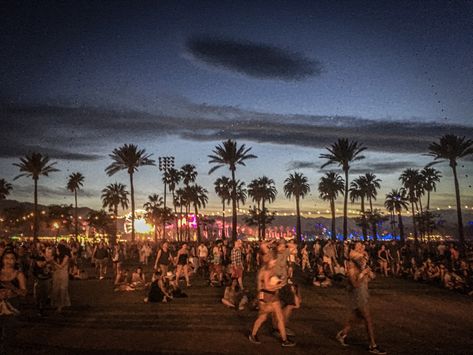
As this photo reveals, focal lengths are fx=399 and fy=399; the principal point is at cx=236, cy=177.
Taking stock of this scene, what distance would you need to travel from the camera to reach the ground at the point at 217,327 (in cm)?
739

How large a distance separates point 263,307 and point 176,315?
12.7 ft

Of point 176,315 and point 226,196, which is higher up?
point 226,196

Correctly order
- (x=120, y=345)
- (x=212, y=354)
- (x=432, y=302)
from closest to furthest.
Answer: (x=212, y=354)
(x=120, y=345)
(x=432, y=302)

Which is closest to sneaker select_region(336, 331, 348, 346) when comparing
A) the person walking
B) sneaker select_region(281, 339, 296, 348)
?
the person walking

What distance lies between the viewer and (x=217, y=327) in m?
9.18

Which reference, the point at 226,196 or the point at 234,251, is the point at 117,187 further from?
the point at 234,251

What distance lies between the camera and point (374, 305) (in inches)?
474

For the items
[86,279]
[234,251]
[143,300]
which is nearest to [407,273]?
[234,251]

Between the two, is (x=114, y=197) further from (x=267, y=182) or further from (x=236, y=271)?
(x=236, y=271)

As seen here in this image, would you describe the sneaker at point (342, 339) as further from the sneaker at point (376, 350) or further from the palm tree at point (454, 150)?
the palm tree at point (454, 150)

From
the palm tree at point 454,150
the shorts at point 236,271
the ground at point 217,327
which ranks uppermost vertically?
the palm tree at point 454,150

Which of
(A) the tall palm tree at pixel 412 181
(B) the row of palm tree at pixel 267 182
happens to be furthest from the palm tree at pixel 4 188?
(A) the tall palm tree at pixel 412 181

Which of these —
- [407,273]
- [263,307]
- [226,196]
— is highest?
[226,196]

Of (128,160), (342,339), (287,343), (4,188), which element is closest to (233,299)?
(287,343)
